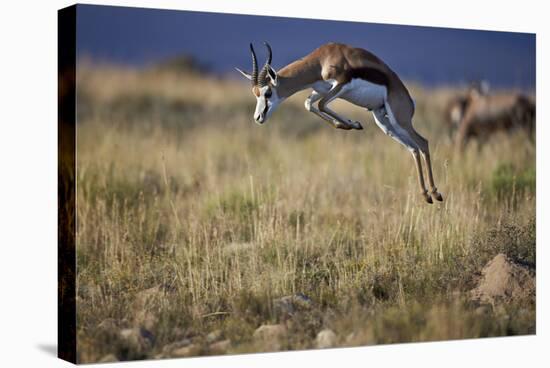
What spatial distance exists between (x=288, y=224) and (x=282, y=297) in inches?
71.3

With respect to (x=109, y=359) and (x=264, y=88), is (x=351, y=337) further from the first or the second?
(x=264, y=88)

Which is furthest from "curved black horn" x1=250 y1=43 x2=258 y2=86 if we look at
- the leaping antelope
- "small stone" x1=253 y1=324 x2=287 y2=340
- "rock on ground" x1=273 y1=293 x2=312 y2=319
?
"small stone" x1=253 y1=324 x2=287 y2=340

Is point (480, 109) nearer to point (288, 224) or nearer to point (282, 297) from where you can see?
point (288, 224)

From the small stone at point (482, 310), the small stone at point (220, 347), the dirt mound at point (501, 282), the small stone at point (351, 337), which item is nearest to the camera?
the small stone at point (220, 347)

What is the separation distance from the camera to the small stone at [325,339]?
889 centimetres

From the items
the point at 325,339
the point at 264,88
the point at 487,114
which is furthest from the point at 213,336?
the point at 487,114

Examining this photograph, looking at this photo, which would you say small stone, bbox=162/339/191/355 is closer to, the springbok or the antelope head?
the antelope head

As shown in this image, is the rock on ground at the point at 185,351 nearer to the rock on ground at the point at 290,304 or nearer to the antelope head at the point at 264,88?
the rock on ground at the point at 290,304

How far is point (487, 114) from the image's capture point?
542 inches

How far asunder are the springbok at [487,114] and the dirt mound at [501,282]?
249 centimetres

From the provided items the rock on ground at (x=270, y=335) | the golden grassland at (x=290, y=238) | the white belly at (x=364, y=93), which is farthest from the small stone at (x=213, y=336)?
the white belly at (x=364, y=93)

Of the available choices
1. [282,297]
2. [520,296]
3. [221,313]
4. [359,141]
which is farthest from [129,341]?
[359,141]

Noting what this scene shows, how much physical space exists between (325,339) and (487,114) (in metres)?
6.09

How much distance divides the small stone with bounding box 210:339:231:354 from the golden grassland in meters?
0.05
